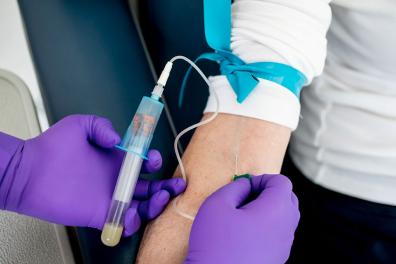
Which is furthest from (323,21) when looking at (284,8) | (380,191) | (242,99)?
(380,191)

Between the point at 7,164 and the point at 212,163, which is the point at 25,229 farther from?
the point at 212,163

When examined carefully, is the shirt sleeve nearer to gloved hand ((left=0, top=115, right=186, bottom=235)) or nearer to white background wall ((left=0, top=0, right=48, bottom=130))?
gloved hand ((left=0, top=115, right=186, bottom=235))

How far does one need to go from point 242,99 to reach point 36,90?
17.5 inches

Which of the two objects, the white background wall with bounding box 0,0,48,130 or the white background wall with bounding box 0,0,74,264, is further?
the white background wall with bounding box 0,0,48,130

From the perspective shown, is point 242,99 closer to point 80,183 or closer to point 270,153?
point 270,153

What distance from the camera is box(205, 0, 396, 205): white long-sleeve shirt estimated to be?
696 millimetres

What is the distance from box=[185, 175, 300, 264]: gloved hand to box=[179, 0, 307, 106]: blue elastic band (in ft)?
0.60

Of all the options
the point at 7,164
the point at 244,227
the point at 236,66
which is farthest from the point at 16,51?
the point at 244,227

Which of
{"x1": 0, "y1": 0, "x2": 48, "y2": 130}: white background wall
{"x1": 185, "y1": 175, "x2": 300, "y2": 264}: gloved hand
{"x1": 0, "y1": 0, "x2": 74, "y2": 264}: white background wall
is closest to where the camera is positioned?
{"x1": 185, "y1": 175, "x2": 300, "y2": 264}: gloved hand

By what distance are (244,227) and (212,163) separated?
0.17 meters

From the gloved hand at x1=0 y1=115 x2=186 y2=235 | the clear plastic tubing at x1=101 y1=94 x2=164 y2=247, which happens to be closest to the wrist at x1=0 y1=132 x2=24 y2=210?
the gloved hand at x1=0 y1=115 x2=186 y2=235

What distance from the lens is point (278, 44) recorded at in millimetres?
697

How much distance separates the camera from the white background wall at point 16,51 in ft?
2.80

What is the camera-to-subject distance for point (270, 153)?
0.71 metres
